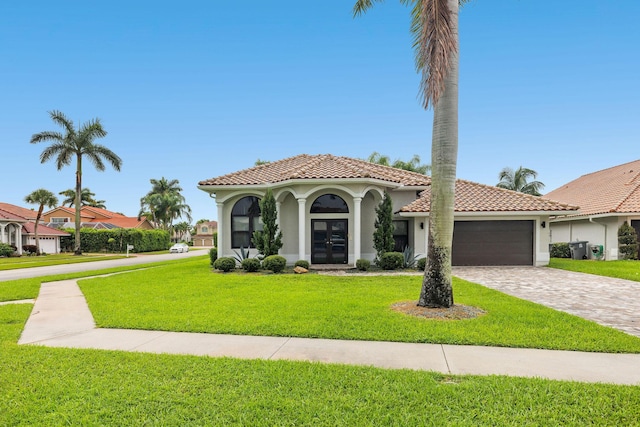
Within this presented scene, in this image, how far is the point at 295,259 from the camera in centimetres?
1645

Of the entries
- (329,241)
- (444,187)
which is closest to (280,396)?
(444,187)

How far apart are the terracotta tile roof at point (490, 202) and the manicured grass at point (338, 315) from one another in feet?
19.5

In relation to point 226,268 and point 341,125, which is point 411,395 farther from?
point 341,125

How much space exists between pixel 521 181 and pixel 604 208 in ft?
61.3

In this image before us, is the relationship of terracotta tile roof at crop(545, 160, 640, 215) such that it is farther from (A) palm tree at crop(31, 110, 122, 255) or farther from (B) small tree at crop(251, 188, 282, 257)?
(A) palm tree at crop(31, 110, 122, 255)

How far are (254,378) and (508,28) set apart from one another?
52.3 feet

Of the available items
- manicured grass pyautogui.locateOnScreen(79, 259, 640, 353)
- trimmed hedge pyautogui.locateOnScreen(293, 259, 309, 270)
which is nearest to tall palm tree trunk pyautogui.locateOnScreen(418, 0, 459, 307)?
manicured grass pyautogui.locateOnScreen(79, 259, 640, 353)

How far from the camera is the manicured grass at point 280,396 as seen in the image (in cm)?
309

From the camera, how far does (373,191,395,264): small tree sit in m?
15.1

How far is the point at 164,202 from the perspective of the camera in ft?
190

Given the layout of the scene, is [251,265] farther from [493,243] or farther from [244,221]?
[493,243]

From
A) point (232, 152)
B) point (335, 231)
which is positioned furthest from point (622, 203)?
point (232, 152)

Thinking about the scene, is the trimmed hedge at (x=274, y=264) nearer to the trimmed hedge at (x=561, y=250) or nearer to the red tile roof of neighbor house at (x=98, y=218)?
the trimmed hedge at (x=561, y=250)

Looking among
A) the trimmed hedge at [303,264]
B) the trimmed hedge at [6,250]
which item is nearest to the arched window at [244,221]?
the trimmed hedge at [303,264]
